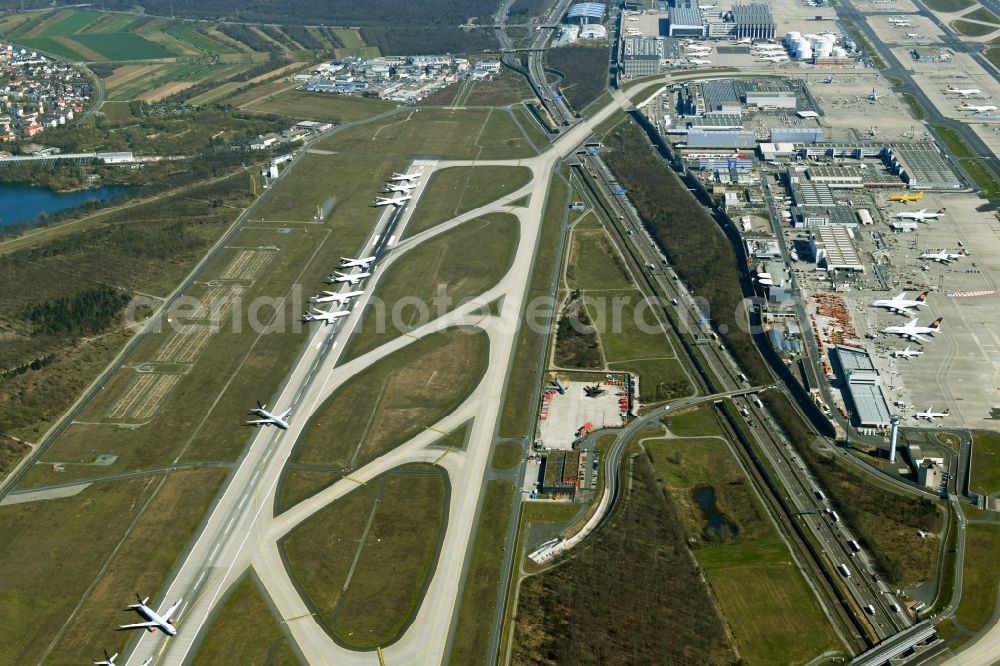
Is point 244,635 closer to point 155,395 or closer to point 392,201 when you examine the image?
point 155,395

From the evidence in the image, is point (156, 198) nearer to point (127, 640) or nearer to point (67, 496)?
point (67, 496)

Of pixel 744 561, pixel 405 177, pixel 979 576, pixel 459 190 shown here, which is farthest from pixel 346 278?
pixel 979 576

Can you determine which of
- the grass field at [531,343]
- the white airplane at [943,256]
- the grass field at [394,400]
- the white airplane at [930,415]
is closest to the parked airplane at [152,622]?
the grass field at [394,400]

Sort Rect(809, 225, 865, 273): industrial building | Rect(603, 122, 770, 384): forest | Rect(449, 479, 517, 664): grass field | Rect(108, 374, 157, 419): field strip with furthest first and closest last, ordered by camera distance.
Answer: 1. Rect(809, 225, 865, 273): industrial building
2. Rect(603, 122, 770, 384): forest
3. Rect(108, 374, 157, 419): field strip
4. Rect(449, 479, 517, 664): grass field

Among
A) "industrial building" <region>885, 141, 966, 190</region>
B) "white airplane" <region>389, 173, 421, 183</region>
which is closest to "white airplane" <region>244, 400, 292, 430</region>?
"white airplane" <region>389, 173, 421, 183</region>

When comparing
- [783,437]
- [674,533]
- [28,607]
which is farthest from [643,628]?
[28,607]

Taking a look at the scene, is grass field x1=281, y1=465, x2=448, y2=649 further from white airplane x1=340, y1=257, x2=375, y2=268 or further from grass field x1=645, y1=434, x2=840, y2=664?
white airplane x1=340, y1=257, x2=375, y2=268

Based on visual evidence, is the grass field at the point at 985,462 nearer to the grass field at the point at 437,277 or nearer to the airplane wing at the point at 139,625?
the grass field at the point at 437,277
